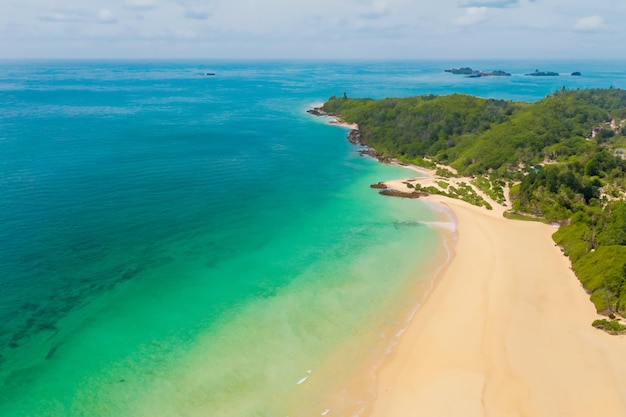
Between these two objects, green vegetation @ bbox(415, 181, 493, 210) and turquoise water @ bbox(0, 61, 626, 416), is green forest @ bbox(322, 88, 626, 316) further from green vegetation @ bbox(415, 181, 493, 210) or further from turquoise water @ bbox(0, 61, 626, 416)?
turquoise water @ bbox(0, 61, 626, 416)

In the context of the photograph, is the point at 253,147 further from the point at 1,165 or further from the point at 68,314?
the point at 68,314

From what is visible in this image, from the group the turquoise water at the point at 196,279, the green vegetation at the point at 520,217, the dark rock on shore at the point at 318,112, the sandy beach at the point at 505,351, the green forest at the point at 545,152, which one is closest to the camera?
the sandy beach at the point at 505,351

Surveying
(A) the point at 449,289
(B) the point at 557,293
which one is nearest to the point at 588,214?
(B) the point at 557,293

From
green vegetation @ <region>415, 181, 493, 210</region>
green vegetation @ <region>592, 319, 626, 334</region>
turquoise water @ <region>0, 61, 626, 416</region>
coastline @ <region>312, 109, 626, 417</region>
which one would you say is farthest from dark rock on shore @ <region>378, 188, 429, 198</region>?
green vegetation @ <region>592, 319, 626, 334</region>

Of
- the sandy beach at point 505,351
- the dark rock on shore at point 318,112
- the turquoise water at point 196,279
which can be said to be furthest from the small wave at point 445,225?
the dark rock on shore at point 318,112

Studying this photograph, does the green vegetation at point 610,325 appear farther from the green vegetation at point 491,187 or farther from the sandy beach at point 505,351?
the green vegetation at point 491,187

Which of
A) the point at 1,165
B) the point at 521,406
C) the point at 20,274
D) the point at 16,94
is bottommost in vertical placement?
the point at 521,406

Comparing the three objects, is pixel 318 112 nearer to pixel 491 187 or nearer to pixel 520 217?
pixel 491 187
